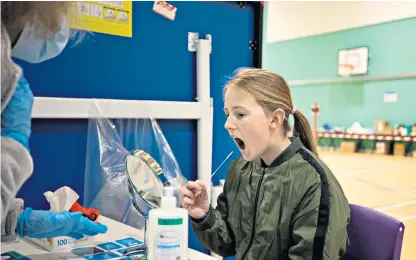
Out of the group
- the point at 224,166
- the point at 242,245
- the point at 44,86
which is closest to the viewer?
the point at 242,245

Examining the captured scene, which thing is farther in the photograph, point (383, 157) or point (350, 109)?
point (350, 109)

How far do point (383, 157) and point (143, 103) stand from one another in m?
7.62

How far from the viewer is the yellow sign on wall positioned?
1.64 metres

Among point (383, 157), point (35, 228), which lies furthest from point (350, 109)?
point (35, 228)

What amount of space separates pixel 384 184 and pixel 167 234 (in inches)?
206

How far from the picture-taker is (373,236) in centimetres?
129

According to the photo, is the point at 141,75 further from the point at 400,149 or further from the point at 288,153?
the point at 400,149

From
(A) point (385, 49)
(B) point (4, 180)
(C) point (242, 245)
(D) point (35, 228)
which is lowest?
(C) point (242, 245)

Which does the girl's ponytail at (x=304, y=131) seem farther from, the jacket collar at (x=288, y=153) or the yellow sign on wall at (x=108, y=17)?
the yellow sign on wall at (x=108, y=17)

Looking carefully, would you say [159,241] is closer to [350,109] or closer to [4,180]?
[4,180]

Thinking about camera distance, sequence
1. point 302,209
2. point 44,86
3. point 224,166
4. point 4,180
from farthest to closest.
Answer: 1. point 224,166
2. point 44,86
3. point 302,209
4. point 4,180

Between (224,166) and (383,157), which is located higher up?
(224,166)

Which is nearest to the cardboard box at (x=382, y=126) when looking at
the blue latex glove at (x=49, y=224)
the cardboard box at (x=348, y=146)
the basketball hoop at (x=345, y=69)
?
the cardboard box at (x=348, y=146)

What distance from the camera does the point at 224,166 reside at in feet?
7.22
